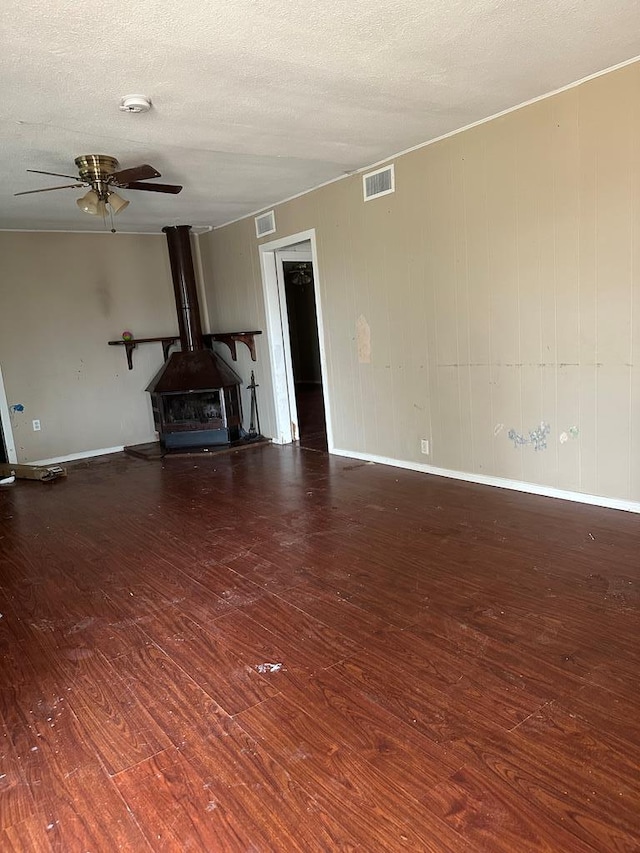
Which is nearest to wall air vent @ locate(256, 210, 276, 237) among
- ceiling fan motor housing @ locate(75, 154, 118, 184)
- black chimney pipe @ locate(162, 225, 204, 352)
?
black chimney pipe @ locate(162, 225, 204, 352)

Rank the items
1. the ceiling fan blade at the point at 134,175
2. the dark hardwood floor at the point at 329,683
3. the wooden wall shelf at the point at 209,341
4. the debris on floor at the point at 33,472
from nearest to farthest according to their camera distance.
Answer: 1. the dark hardwood floor at the point at 329,683
2. the ceiling fan blade at the point at 134,175
3. the debris on floor at the point at 33,472
4. the wooden wall shelf at the point at 209,341

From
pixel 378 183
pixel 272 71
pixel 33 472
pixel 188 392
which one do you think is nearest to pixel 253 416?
pixel 188 392

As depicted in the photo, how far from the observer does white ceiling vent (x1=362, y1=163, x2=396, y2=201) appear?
436cm

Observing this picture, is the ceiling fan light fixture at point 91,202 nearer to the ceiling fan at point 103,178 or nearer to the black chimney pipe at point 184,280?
the ceiling fan at point 103,178

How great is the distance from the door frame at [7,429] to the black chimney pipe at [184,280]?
1833 millimetres

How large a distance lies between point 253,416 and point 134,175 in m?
3.28

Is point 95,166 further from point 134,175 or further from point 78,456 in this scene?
point 78,456

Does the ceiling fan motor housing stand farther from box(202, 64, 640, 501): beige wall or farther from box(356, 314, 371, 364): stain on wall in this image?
box(356, 314, 371, 364): stain on wall

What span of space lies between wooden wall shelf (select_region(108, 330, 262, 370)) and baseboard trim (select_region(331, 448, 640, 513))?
1790mm

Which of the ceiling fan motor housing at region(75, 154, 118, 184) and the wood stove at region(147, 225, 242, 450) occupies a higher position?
the ceiling fan motor housing at region(75, 154, 118, 184)

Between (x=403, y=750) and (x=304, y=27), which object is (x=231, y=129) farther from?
(x=403, y=750)

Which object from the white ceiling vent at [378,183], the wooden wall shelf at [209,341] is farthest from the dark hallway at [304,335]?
the white ceiling vent at [378,183]

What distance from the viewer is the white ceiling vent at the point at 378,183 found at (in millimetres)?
4363

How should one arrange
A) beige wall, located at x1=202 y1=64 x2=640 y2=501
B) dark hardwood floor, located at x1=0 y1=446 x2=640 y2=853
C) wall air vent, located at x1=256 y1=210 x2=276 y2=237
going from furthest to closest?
1. wall air vent, located at x1=256 y1=210 x2=276 y2=237
2. beige wall, located at x1=202 y1=64 x2=640 y2=501
3. dark hardwood floor, located at x1=0 y1=446 x2=640 y2=853
